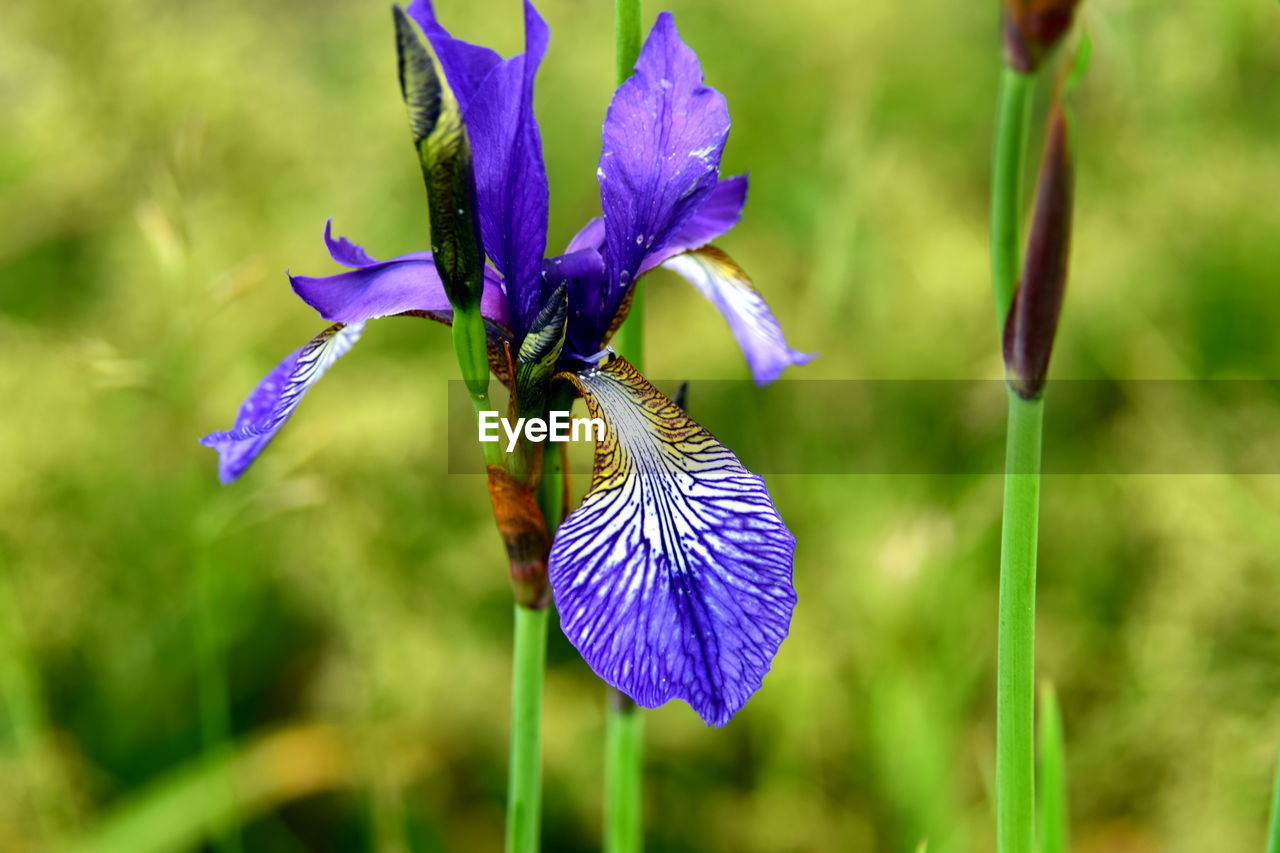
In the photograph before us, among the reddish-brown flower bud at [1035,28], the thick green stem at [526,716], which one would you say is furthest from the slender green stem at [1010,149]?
the thick green stem at [526,716]

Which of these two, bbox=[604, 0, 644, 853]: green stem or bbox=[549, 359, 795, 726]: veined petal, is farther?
bbox=[604, 0, 644, 853]: green stem

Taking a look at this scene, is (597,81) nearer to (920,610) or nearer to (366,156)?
(366,156)

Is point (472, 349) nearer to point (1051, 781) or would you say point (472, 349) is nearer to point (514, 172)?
point (514, 172)

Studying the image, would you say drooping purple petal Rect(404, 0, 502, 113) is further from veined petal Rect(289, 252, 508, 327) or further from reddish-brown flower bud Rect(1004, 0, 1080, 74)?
reddish-brown flower bud Rect(1004, 0, 1080, 74)

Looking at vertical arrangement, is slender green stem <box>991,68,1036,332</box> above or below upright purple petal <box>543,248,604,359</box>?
above

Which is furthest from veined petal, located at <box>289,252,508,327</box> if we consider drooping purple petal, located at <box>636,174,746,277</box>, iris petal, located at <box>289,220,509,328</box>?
drooping purple petal, located at <box>636,174,746,277</box>

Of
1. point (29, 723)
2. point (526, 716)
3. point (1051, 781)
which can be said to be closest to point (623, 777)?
point (526, 716)

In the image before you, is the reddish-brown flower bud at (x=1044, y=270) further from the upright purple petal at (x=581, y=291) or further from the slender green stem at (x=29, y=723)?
the slender green stem at (x=29, y=723)
